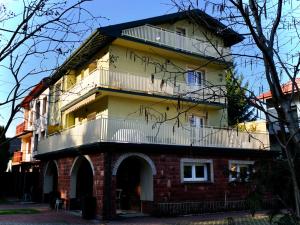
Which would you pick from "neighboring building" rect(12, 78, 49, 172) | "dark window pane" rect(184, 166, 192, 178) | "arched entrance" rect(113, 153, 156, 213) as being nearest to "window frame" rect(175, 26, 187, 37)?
"dark window pane" rect(184, 166, 192, 178)

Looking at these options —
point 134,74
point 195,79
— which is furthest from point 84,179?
point 195,79

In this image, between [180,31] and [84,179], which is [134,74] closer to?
[180,31]

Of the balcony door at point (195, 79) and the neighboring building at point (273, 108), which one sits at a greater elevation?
the balcony door at point (195, 79)

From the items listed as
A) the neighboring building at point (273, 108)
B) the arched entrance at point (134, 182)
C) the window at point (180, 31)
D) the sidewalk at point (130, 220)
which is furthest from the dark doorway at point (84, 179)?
the neighboring building at point (273, 108)

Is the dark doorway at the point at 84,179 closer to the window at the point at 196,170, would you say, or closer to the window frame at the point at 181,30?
the window at the point at 196,170

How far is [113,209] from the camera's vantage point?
1628cm

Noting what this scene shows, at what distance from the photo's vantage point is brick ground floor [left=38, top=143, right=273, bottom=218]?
16.5m

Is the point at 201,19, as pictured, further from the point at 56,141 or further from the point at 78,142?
the point at 56,141

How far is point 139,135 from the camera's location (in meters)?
17.5

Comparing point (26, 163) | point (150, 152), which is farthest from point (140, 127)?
point (26, 163)

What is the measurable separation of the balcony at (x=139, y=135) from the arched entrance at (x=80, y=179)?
3.96ft

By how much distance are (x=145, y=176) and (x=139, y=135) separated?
6.66ft

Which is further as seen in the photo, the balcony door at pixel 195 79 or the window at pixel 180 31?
the window at pixel 180 31

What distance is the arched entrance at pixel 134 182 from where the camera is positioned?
17516 mm
